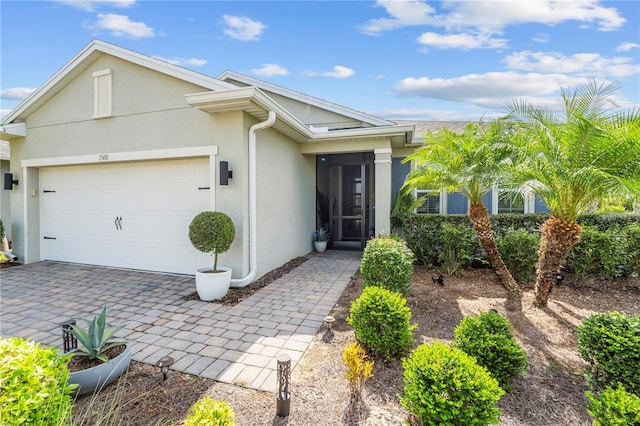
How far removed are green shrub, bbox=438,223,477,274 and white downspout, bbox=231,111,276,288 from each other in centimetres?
421

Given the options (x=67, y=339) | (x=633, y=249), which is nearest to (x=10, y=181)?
(x=67, y=339)

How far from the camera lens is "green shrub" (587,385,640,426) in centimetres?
198

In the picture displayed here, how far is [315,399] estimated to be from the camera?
2691mm

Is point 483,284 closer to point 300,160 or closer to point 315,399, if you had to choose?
point 315,399

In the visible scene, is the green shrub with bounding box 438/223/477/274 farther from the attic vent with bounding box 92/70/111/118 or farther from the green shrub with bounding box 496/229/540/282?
the attic vent with bounding box 92/70/111/118

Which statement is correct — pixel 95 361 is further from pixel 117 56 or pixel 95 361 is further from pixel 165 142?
pixel 117 56

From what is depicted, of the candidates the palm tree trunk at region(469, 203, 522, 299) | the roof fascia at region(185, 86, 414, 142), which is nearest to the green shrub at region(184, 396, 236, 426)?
the roof fascia at region(185, 86, 414, 142)

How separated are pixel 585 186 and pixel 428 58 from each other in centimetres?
825

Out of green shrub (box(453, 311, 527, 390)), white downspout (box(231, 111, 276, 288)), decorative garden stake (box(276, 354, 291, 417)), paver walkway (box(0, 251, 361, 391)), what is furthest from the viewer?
white downspout (box(231, 111, 276, 288))

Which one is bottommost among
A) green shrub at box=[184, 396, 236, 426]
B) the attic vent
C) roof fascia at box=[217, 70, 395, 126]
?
green shrub at box=[184, 396, 236, 426]

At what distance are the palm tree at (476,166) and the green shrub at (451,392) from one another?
387 cm

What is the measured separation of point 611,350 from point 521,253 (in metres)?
3.83

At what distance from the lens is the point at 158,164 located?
6.79 m

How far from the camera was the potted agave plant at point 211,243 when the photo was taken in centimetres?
520
